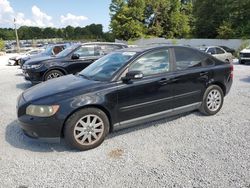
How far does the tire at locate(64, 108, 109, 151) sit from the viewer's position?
409 centimetres

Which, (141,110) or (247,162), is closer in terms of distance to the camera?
(247,162)

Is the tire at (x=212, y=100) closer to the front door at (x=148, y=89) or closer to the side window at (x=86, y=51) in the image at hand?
the front door at (x=148, y=89)

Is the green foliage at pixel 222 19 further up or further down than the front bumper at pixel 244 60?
further up

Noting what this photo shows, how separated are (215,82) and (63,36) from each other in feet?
328

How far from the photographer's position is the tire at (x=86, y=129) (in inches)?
161

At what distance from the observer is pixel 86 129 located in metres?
4.20

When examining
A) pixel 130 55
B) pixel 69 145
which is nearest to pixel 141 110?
pixel 130 55

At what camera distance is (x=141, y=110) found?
4.61 m

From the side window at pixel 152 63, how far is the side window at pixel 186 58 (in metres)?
0.26

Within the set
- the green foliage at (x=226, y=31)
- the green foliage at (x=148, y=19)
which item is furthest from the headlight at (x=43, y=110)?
the green foliage at (x=148, y=19)

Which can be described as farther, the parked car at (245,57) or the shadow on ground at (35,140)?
the parked car at (245,57)

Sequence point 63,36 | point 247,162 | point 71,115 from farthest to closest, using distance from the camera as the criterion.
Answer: point 63,36 < point 71,115 < point 247,162

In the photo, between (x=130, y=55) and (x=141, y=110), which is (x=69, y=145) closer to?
(x=141, y=110)

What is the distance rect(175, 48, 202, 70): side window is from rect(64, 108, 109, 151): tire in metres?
1.81
